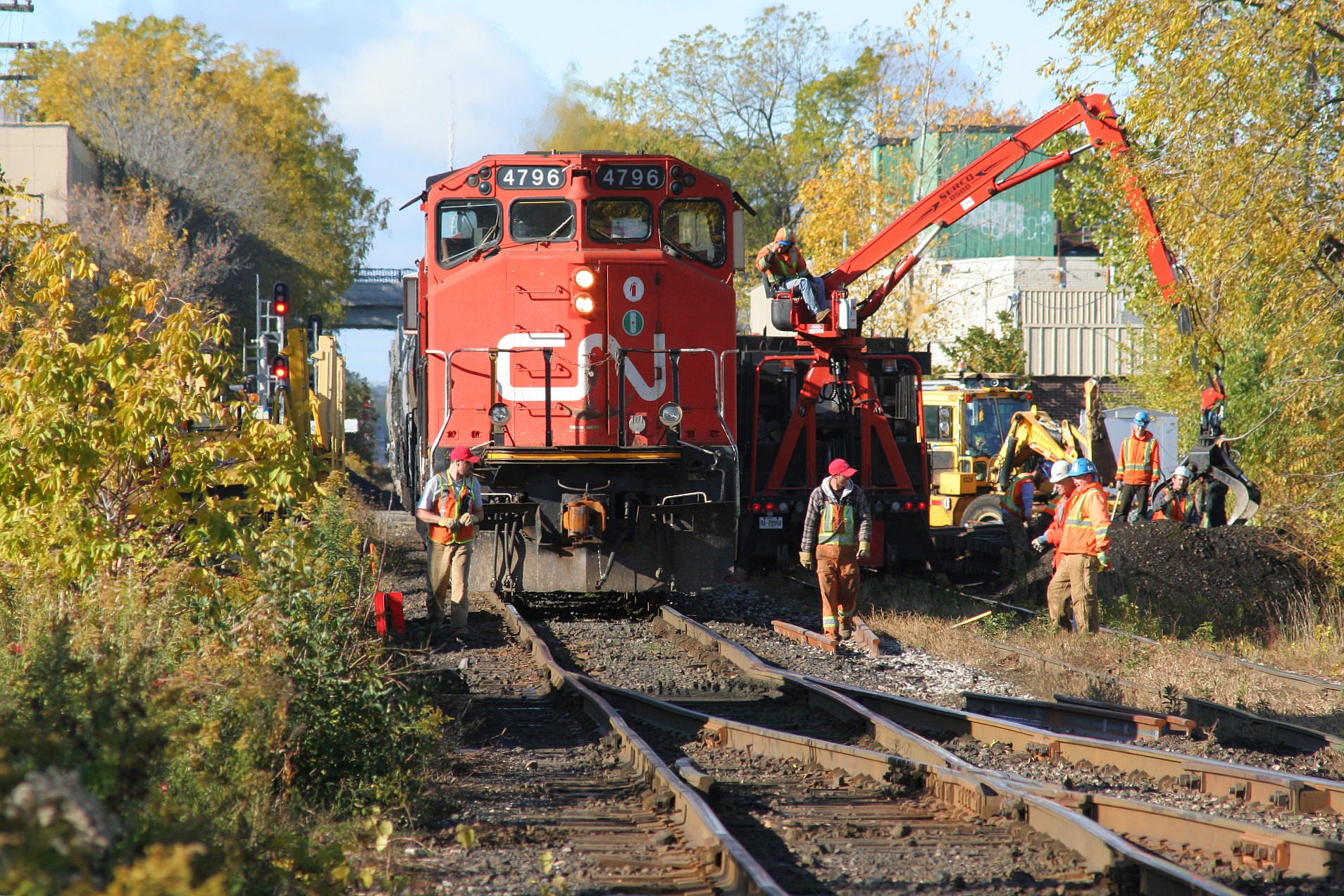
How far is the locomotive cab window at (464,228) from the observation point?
11.6 m

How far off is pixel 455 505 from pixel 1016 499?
9.21 meters

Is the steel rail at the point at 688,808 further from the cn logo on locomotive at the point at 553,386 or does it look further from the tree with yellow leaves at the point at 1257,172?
the tree with yellow leaves at the point at 1257,172

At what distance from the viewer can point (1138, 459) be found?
53.0 ft

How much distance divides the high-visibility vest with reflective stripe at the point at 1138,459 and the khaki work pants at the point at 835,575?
6.28m

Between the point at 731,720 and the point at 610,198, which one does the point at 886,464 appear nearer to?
the point at 610,198

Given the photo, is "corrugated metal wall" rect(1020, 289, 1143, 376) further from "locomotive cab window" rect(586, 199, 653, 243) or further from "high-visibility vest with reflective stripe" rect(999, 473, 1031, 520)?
"locomotive cab window" rect(586, 199, 653, 243)

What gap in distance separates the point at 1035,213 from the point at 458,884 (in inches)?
1361

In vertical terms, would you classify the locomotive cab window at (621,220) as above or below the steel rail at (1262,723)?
above

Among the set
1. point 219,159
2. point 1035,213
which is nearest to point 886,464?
point 1035,213

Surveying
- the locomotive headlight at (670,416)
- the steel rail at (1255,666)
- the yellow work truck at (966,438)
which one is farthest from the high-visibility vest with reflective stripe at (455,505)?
the yellow work truck at (966,438)

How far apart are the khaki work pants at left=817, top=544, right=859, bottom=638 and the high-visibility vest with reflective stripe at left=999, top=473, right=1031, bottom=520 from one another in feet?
19.9

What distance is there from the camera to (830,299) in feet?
46.5

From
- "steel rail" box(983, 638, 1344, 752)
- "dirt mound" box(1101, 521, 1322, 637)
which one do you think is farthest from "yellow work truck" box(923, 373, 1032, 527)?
"steel rail" box(983, 638, 1344, 752)

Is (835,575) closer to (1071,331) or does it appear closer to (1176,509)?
(1176,509)
